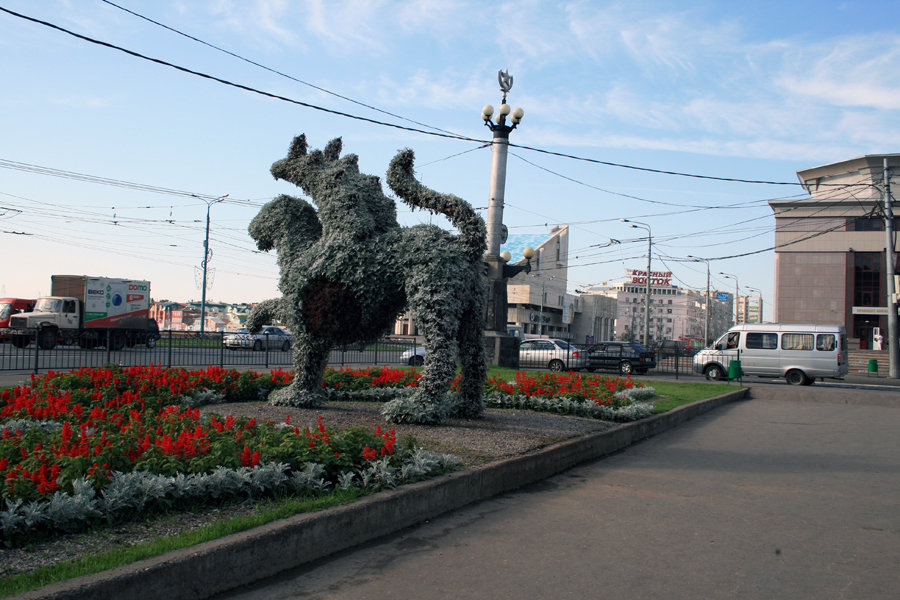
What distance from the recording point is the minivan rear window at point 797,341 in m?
24.0

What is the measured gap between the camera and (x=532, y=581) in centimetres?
441

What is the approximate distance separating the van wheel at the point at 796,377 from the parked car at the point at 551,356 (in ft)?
24.4

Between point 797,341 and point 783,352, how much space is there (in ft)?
1.98

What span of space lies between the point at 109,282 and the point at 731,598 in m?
34.6

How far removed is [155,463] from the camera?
16.6 ft

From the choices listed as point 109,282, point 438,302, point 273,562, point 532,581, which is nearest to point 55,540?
point 273,562

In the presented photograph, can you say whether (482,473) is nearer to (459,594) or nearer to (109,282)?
(459,594)

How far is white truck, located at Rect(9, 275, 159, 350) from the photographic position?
97.8 ft

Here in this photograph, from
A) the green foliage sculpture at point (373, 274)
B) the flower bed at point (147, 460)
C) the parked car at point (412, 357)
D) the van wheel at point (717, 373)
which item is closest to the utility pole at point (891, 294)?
the van wheel at point (717, 373)

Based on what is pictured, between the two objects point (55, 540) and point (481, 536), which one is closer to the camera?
point (55, 540)

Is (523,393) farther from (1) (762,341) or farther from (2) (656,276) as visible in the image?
(2) (656,276)

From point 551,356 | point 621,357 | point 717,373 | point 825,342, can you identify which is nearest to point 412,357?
point 551,356

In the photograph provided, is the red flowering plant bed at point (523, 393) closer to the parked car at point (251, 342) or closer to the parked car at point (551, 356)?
the parked car at point (251, 342)

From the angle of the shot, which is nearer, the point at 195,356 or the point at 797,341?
the point at 195,356
